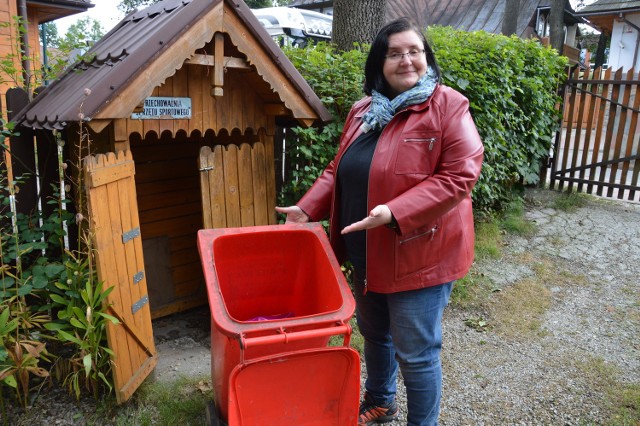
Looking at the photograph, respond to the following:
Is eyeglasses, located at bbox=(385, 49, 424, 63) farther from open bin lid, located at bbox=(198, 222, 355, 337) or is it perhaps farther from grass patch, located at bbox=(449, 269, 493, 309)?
grass patch, located at bbox=(449, 269, 493, 309)

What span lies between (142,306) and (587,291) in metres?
3.93

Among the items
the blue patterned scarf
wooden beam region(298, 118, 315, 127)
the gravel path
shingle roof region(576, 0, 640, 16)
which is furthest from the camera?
shingle roof region(576, 0, 640, 16)

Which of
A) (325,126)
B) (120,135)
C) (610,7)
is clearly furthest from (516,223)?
(610,7)

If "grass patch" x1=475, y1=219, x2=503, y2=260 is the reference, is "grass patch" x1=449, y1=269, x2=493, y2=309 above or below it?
below

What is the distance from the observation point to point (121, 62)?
8.06 feet

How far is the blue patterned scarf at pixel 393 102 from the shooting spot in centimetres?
206

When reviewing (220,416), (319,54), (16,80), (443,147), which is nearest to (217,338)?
(220,416)

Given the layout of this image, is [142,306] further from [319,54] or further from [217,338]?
[319,54]

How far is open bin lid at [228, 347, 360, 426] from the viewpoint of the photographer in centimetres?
A: 185

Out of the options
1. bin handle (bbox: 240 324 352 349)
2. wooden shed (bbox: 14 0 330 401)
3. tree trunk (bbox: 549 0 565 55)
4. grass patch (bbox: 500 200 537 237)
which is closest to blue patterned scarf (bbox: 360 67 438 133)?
bin handle (bbox: 240 324 352 349)

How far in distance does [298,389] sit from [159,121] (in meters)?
1.80

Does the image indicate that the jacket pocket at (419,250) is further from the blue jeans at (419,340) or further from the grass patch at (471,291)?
the grass patch at (471,291)

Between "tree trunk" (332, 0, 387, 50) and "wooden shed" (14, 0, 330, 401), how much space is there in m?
1.96

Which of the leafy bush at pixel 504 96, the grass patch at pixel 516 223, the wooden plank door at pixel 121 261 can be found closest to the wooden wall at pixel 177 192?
the wooden plank door at pixel 121 261
